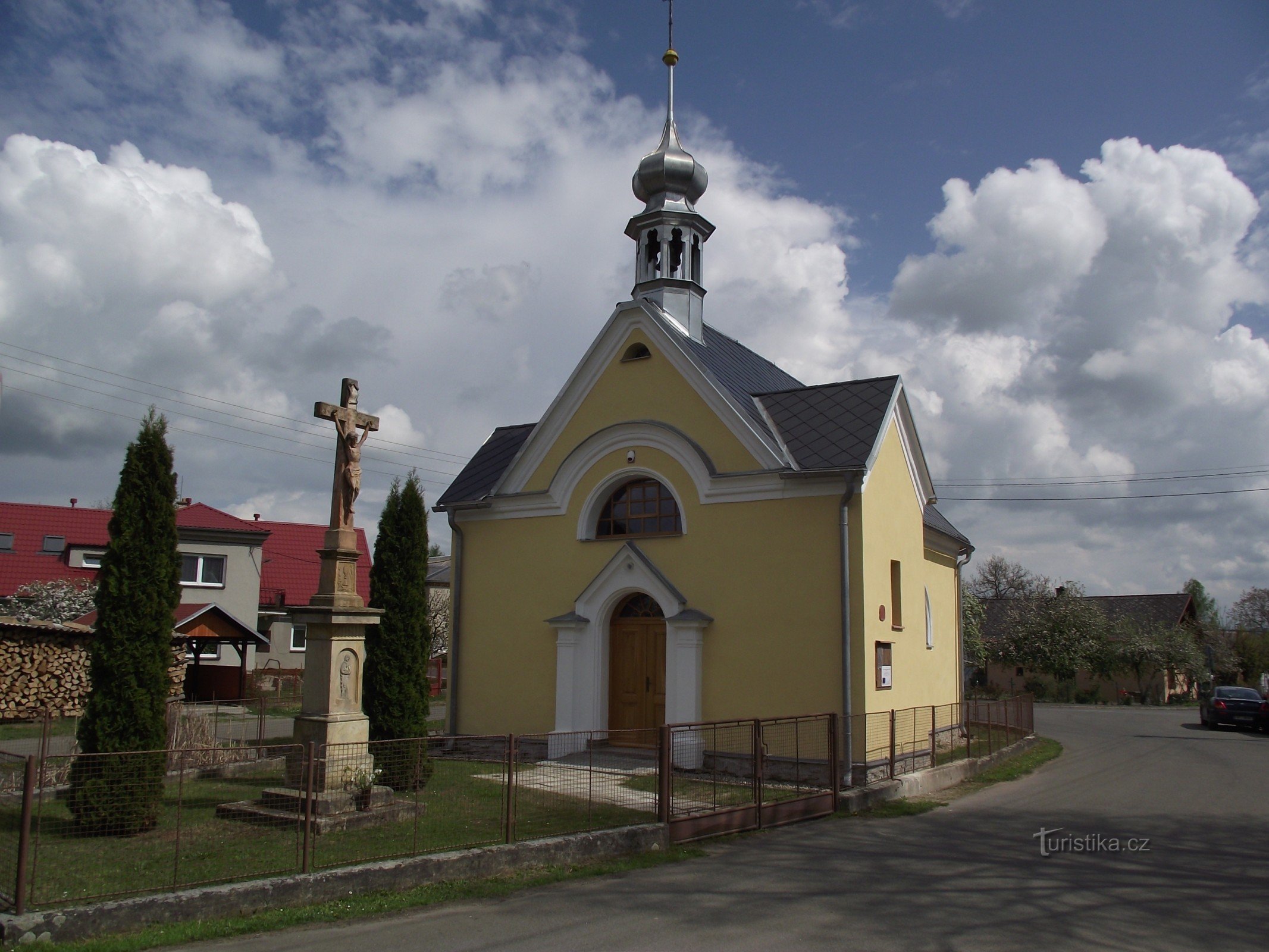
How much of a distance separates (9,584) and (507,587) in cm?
2394

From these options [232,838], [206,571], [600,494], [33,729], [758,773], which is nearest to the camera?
[232,838]

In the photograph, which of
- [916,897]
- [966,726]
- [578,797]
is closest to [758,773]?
[578,797]

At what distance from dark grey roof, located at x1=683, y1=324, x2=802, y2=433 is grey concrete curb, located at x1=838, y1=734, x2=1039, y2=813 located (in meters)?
5.71

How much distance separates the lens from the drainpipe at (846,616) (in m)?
13.1

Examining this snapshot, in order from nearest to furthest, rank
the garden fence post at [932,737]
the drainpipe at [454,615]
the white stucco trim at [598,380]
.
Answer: the garden fence post at [932,737] < the white stucco trim at [598,380] < the drainpipe at [454,615]

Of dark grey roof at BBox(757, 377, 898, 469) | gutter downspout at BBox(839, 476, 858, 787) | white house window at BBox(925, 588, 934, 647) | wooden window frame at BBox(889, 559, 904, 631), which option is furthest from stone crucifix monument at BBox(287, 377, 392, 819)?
white house window at BBox(925, 588, 934, 647)

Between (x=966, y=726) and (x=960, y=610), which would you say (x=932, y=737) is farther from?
(x=960, y=610)

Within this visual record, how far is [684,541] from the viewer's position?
15.4m

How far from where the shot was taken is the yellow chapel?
14109mm

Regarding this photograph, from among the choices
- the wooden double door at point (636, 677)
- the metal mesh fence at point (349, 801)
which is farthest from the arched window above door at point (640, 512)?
the metal mesh fence at point (349, 801)

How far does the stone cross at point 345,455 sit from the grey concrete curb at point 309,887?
14.2ft

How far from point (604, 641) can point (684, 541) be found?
2.23 m

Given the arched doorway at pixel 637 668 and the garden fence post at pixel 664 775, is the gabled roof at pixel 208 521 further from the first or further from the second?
the garden fence post at pixel 664 775

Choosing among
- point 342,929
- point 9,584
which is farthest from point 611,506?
point 9,584
